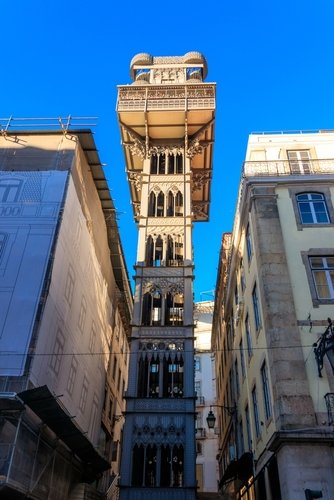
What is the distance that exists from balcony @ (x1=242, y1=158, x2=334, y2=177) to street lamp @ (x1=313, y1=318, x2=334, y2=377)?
933 cm

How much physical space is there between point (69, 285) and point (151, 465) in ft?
33.3

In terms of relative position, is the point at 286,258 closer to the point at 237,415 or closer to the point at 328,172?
the point at 328,172

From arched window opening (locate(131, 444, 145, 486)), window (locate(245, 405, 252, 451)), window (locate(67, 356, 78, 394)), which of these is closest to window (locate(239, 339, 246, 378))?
window (locate(245, 405, 252, 451))

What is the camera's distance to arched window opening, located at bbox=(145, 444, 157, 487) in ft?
79.8

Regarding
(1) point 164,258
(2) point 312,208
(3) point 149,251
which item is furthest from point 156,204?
(2) point 312,208

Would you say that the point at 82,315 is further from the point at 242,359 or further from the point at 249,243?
the point at 249,243

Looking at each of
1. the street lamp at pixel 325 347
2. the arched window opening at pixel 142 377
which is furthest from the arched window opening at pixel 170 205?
the street lamp at pixel 325 347

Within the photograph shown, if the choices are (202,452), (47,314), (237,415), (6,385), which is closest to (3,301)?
(47,314)

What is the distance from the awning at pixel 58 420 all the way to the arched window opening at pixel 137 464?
2.02 meters

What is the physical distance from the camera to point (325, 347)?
650 inches

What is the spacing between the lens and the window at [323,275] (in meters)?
19.3

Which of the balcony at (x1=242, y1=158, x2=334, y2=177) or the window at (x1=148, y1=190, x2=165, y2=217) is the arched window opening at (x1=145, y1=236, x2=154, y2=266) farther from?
the balcony at (x1=242, y1=158, x2=334, y2=177)

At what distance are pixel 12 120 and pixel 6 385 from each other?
17.6m

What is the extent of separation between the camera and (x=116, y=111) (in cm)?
3934
